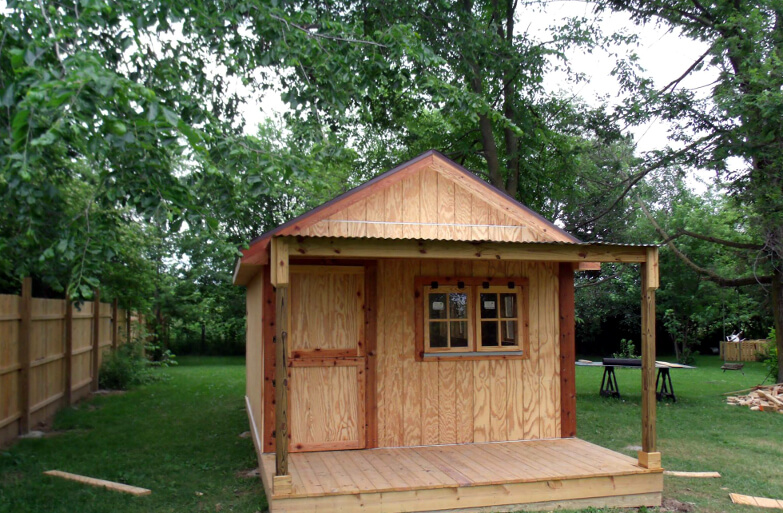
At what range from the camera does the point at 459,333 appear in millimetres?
7859

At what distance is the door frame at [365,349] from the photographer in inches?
281

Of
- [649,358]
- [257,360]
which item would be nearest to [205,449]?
[257,360]

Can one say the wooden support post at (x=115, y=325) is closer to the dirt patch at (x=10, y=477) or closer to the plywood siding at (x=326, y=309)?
the dirt patch at (x=10, y=477)

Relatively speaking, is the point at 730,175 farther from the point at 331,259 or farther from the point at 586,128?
the point at 331,259

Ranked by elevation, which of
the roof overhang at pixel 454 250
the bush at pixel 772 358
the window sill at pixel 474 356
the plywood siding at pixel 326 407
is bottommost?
the bush at pixel 772 358

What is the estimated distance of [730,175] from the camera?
1314cm

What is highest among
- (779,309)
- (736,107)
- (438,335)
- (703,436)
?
(736,107)

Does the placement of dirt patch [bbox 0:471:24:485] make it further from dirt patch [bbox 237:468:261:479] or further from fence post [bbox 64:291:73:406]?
fence post [bbox 64:291:73:406]

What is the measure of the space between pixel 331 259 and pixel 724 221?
62.1 feet

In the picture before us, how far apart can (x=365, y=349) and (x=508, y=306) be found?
184 cm

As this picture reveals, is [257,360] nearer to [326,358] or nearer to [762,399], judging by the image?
[326,358]

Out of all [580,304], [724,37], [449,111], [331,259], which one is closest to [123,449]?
[331,259]

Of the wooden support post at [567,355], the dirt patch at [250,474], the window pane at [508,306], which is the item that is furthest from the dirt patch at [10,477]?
the wooden support post at [567,355]

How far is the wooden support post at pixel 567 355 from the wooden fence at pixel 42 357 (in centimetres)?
540
